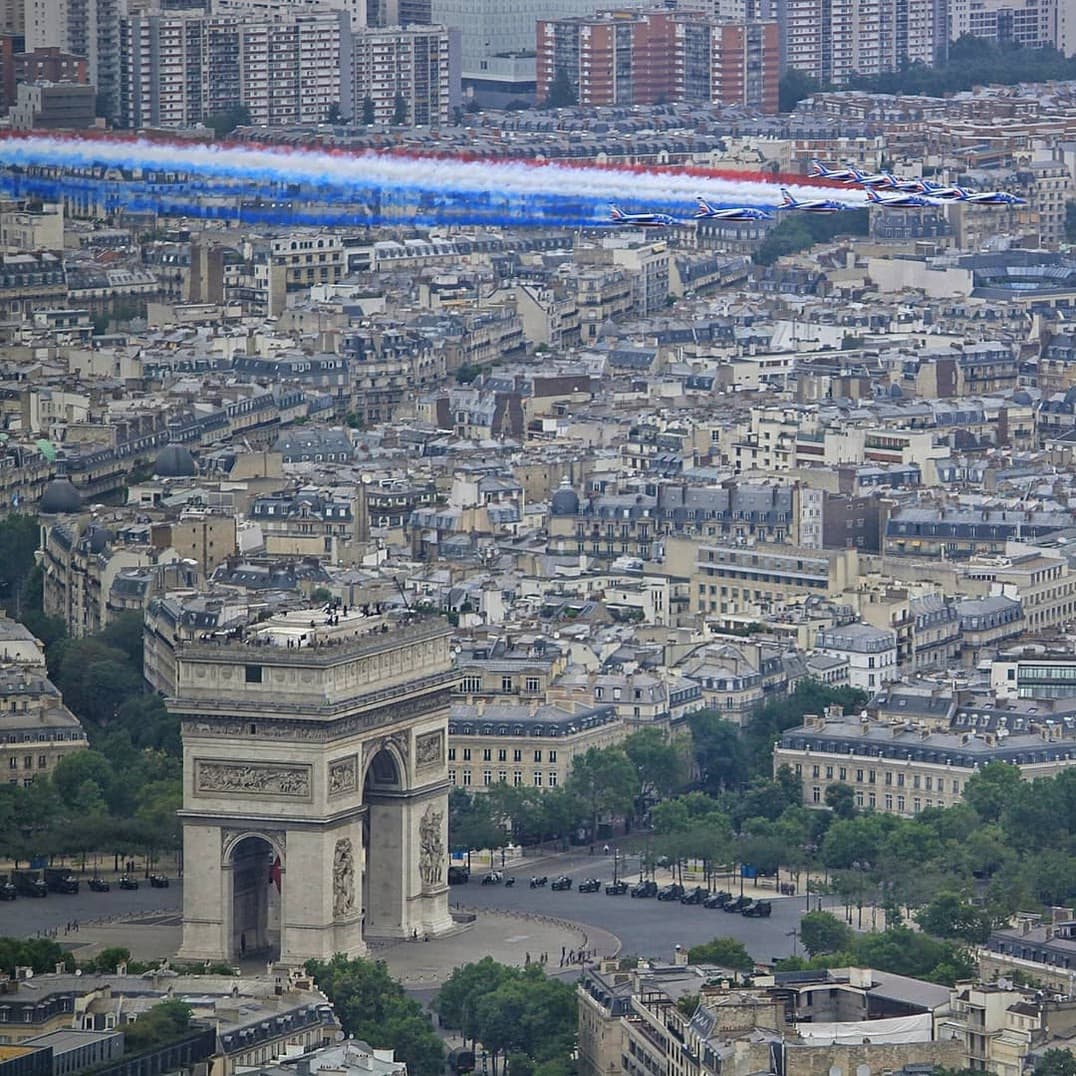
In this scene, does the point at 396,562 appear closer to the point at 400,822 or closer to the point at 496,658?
the point at 496,658

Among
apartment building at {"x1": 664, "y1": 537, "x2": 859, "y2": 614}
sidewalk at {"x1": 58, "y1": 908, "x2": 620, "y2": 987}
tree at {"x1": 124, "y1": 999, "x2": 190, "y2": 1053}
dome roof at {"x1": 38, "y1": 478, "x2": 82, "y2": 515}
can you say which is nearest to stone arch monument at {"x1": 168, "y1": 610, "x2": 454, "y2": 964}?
sidewalk at {"x1": 58, "y1": 908, "x2": 620, "y2": 987}

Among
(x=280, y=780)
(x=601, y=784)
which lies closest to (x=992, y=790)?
(x=601, y=784)

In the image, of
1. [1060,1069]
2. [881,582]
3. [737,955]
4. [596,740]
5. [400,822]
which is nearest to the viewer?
[1060,1069]

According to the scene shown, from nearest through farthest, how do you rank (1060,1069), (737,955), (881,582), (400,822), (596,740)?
1. (1060,1069)
2. (737,955)
3. (400,822)
4. (596,740)
5. (881,582)

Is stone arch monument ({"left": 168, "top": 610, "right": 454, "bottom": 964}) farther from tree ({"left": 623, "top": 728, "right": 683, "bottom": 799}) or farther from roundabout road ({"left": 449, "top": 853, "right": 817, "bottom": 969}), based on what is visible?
tree ({"left": 623, "top": 728, "right": 683, "bottom": 799})

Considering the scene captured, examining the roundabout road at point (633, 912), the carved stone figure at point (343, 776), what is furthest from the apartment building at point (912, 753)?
the carved stone figure at point (343, 776)

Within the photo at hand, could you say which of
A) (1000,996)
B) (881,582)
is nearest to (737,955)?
(1000,996)

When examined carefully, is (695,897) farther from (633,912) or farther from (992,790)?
(992,790)
